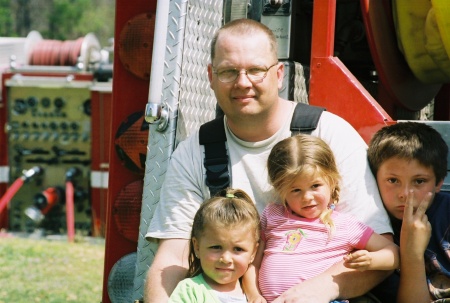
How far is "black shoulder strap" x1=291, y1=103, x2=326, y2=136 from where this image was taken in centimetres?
315

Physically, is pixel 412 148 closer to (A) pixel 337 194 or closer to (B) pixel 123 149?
(A) pixel 337 194

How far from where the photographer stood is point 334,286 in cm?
285

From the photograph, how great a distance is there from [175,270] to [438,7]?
4.36 ft

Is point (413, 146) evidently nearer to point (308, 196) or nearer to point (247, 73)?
point (308, 196)

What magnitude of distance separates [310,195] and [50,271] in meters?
5.76

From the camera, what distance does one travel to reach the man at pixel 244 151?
302 centimetres

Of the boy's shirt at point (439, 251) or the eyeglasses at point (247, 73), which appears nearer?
the boy's shirt at point (439, 251)

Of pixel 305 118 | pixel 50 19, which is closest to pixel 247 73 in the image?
pixel 305 118

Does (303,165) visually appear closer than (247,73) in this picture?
Yes

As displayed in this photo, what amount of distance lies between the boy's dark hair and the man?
0.09 m

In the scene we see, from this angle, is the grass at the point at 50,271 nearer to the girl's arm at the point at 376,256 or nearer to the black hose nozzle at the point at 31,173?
the black hose nozzle at the point at 31,173

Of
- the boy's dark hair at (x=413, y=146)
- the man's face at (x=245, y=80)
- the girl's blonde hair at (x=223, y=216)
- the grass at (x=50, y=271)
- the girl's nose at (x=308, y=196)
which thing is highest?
the man's face at (x=245, y=80)

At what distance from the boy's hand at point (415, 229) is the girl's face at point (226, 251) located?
491 mm

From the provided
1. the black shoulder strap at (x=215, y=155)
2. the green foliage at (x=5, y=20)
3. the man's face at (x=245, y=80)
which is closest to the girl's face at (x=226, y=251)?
the black shoulder strap at (x=215, y=155)
